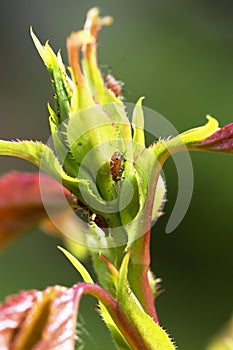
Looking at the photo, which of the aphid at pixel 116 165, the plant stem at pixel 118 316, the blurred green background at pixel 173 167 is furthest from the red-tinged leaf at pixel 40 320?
the blurred green background at pixel 173 167

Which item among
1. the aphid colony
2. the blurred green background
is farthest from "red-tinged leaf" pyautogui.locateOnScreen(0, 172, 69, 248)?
the blurred green background

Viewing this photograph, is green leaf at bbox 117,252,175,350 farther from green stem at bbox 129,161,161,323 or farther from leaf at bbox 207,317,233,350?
leaf at bbox 207,317,233,350

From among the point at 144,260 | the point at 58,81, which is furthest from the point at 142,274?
the point at 58,81

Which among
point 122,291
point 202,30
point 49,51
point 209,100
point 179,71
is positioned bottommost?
point 122,291

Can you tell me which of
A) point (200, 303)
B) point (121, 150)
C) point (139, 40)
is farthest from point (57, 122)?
point (139, 40)

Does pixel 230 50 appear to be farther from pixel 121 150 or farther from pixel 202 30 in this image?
pixel 121 150

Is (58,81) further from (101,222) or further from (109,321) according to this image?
(109,321)
